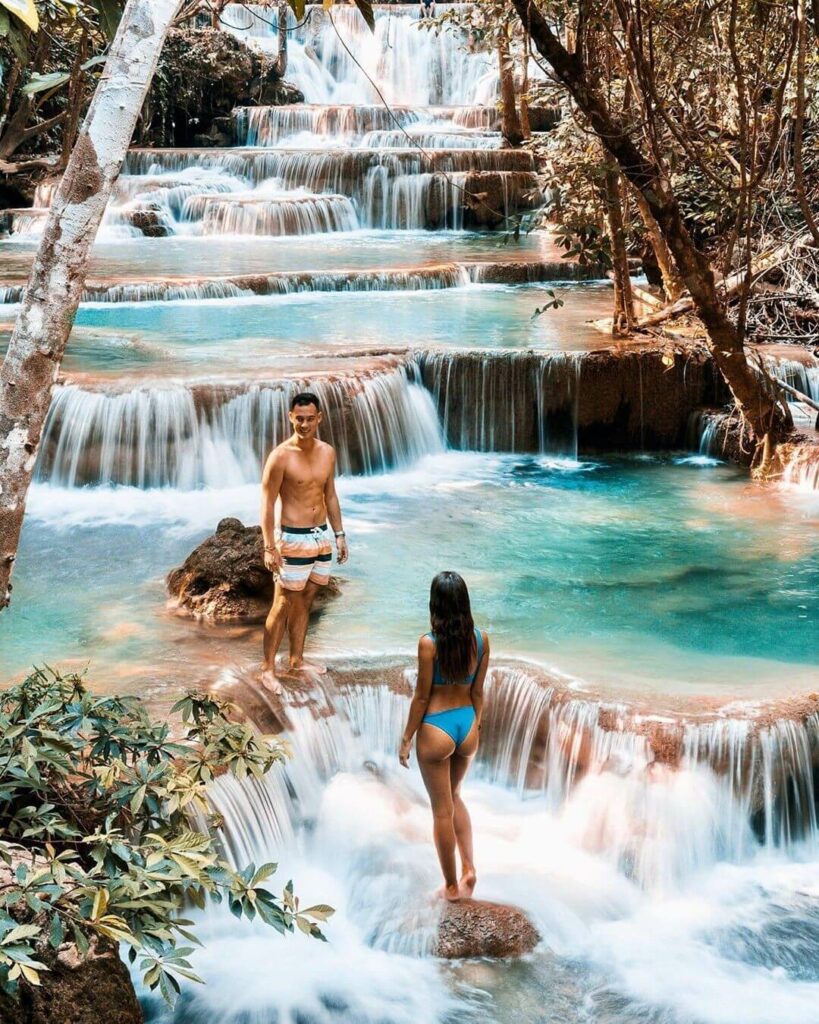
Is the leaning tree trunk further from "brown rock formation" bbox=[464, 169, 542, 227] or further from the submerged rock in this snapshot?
"brown rock formation" bbox=[464, 169, 542, 227]

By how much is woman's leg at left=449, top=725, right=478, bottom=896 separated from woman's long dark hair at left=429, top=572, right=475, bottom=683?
1.11ft

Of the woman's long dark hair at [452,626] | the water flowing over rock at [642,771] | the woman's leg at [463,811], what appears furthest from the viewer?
the water flowing over rock at [642,771]

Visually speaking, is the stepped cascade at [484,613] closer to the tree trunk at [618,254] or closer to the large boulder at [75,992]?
the tree trunk at [618,254]

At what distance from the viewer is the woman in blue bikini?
5312mm

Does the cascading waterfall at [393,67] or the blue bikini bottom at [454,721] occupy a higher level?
the cascading waterfall at [393,67]

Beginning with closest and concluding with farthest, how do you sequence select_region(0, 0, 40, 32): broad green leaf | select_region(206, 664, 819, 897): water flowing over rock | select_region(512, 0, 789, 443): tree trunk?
1. select_region(0, 0, 40, 32): broad green leaf
2. select_region(206, 664, 819, 897): water flowing over rock
3. select_region(512, 0, 789, 443): tree trunk

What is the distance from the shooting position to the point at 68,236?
383 centimetres

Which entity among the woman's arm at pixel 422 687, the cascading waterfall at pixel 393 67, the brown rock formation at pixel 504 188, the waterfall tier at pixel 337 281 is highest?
the cascading waterfall at pixel 393 67

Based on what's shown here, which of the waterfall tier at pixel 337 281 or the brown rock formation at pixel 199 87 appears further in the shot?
the brown rock formation at pixel 199 87

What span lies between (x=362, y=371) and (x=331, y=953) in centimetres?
740

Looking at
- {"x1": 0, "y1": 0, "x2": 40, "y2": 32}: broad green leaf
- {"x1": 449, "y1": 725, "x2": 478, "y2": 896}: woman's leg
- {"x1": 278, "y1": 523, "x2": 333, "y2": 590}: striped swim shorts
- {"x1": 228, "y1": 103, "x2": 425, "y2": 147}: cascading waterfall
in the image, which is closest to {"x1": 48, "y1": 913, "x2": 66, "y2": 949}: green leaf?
{"x1": 449, "y1": 725, "x2": 478, "y2": 896}: woman's leg

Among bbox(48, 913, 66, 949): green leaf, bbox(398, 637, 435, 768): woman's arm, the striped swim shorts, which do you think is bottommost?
bbox(48, 913, 66, 949): green leaf


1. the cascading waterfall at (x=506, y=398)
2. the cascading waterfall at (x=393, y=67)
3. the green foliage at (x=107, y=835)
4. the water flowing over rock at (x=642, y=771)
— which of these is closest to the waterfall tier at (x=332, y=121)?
the cascading waterfall at (x=393, y=67)

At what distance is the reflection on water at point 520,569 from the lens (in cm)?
787
